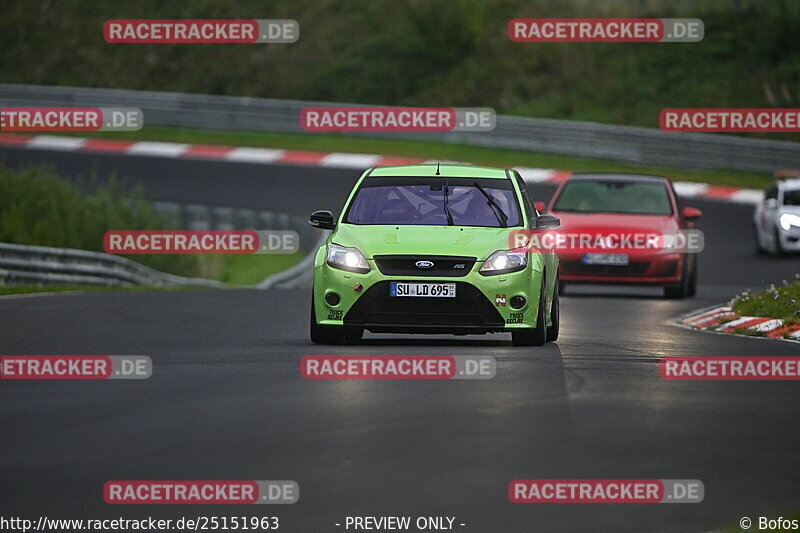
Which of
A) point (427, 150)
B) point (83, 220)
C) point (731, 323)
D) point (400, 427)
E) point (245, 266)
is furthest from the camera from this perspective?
point (427, 150)

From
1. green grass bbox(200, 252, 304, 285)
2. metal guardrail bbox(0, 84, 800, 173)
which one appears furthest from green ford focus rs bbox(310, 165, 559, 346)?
metal guardrail bbox(0, 84, 800, 173)

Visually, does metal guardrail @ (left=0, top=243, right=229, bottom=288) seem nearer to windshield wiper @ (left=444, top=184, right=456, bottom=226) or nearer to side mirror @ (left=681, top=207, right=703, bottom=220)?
side mirror @ (left=681, top=207, right=703, bottom=220)

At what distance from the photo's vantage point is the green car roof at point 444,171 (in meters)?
15.3

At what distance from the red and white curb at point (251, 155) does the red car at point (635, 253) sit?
1262 centimetres

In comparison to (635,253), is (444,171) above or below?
above

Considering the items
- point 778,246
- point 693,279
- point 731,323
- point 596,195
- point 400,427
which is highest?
point 596,195

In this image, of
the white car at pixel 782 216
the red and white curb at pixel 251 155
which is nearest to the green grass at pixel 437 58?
the red and white curb at pixel 251 155

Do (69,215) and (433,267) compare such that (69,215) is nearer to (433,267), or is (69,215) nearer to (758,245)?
(758,245)

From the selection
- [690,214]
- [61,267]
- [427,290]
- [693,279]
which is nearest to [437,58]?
[61,267]

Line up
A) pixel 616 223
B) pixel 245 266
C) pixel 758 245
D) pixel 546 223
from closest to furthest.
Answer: pixel 546 223
pixel 616 223
pixel 758 245
pixel 245 266

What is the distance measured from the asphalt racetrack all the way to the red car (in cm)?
468

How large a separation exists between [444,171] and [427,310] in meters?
1.92

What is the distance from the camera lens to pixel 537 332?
14484 millimetres

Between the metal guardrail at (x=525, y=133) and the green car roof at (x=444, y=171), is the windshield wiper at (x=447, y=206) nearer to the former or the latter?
the green car roof at (x=444, y=171)
